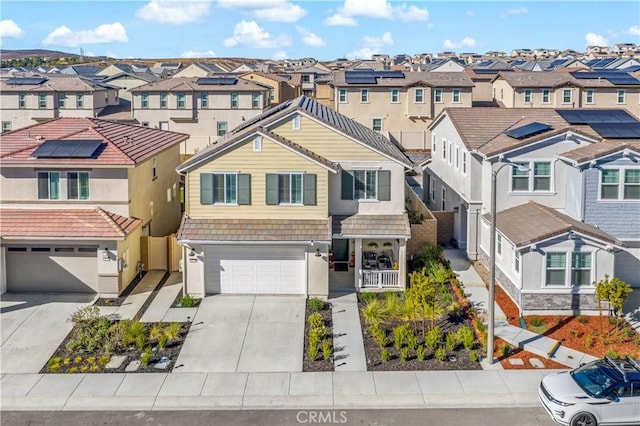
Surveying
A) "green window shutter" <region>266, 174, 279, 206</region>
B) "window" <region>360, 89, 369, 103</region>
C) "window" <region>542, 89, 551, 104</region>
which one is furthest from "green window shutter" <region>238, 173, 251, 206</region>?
"window" <region>542, 89, 551, 104</region>

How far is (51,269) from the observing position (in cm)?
2542

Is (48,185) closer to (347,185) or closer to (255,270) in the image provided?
(255,270)

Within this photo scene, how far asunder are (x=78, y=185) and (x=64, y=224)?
1816mm

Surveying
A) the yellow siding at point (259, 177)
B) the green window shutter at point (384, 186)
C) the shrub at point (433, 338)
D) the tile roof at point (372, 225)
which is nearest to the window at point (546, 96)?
the green window shutter at point (384, 186)

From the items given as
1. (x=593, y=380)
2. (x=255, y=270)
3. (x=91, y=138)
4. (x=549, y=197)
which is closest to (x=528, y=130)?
(x=549, y=197)

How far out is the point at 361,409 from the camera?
17.1 metres

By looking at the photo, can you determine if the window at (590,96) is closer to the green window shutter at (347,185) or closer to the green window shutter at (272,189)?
the green window shutter at (347,185)

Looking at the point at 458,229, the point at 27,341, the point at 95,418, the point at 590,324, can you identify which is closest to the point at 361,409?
the point at 95,418

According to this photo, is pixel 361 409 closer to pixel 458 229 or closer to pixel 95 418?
pixel 95 418

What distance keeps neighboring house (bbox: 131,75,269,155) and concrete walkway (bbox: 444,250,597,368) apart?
33.6 m

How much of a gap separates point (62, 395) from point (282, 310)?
Answer: 8.44m

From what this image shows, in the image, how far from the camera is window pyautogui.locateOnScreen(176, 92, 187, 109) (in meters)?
55.1

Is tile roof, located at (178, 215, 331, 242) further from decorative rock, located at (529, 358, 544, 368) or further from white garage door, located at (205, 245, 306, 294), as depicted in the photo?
decorative rock, located at (529, 358, 544, 368)

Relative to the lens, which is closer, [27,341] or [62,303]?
[27,341]
